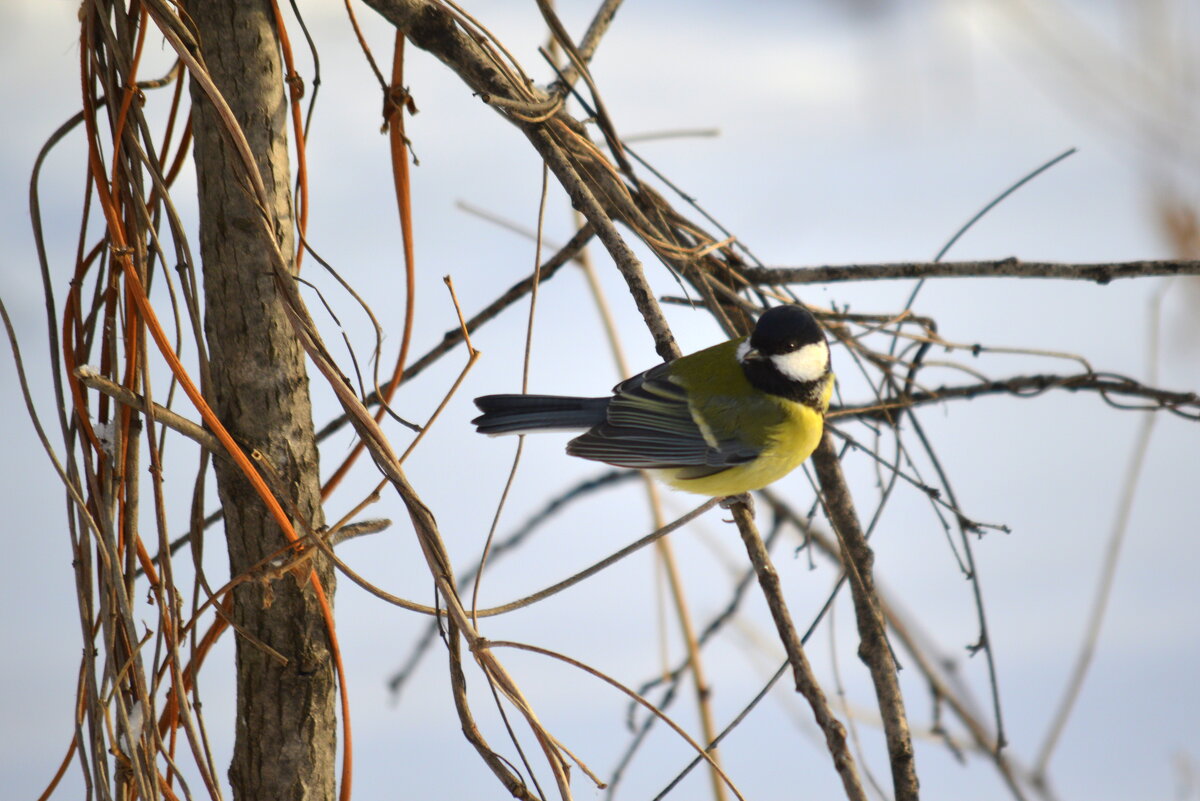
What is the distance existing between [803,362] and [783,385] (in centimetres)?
4

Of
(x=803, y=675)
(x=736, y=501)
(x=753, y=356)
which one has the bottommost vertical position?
(x=803, y=675)

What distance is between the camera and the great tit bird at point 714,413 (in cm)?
106

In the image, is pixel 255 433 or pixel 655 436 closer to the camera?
pixel 255 433

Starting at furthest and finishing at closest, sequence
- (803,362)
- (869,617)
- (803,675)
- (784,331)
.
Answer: (803,362)
(784,331)
(869,617)
(803,675)

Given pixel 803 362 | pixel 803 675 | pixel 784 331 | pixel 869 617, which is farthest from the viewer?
pixel 803 362

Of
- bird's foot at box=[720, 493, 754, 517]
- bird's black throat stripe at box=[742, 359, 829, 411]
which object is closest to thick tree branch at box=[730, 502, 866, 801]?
bird's foot at box=[720, 493, 754, 517]

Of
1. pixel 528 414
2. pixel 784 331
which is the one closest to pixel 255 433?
pixel 528 414

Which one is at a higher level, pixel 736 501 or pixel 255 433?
pixel 255 433

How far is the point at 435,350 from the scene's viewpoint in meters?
0.99

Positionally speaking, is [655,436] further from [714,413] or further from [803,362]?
[803,362]

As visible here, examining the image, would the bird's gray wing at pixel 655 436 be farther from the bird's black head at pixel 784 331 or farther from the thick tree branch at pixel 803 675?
the thick tree branch at pixel 803 675

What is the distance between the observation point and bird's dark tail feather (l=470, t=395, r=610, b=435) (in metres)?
1.03

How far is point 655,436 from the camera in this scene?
1.18 metres

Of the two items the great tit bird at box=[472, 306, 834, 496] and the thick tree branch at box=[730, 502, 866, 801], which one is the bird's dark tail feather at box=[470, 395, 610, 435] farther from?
the thick tree branch at box=[730, 502, 866, 801]
